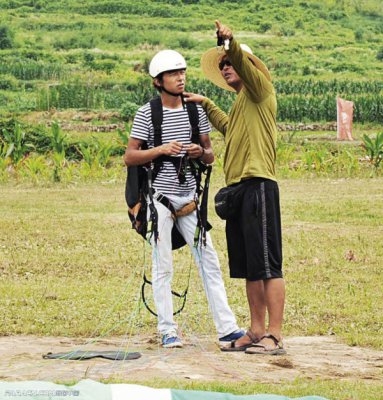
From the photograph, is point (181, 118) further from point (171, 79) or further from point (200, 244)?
point (200, 244)

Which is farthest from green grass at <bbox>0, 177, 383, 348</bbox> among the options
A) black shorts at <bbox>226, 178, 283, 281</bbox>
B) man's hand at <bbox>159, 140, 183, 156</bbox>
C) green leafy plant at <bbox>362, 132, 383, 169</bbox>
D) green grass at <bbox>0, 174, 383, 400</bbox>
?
green leafy plant at <bbox>362, 132, 383, 169</bbox>

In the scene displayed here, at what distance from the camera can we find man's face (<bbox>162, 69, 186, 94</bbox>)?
328 inches

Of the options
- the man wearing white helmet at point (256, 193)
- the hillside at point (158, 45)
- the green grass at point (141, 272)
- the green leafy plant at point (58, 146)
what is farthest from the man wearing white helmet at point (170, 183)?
the hillside at point (158, 45)

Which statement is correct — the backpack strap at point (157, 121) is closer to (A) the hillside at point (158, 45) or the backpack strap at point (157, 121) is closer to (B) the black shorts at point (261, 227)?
(B) the black shorts at point (261, 227)

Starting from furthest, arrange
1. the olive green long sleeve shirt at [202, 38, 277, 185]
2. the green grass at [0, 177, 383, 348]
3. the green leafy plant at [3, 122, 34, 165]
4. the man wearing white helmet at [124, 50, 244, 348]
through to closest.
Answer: the green leafy plant at [3, 122, 34, 165]
the green grass at [0, 177, 383, 348]
the man wearing white helmet at [124, 50, 244, 348]
the olive green long sleeve shirt at [202, 38, 277, 185]

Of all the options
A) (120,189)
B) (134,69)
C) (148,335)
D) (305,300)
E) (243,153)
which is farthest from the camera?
(134,69)

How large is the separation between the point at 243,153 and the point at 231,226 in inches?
19.3

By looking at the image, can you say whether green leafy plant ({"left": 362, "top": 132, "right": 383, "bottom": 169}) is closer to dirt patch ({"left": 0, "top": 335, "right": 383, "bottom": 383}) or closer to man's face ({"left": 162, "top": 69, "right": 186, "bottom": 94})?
dirt patch ({"left": 0, "top": 335, "right": 383, "bottom": 383})

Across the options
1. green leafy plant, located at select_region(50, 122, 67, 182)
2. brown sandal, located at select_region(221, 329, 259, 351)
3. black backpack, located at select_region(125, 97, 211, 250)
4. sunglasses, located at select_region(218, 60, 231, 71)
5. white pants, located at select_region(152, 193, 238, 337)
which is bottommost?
green leafy plant, located at select_region(50, 122, 67, 182)

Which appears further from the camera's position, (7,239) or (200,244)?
(7,239)

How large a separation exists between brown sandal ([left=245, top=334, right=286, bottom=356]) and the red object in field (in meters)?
22.8

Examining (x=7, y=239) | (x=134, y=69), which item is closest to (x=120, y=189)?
(x=7, y=239)

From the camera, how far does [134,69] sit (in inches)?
2281

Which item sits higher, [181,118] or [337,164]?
[181,118]
